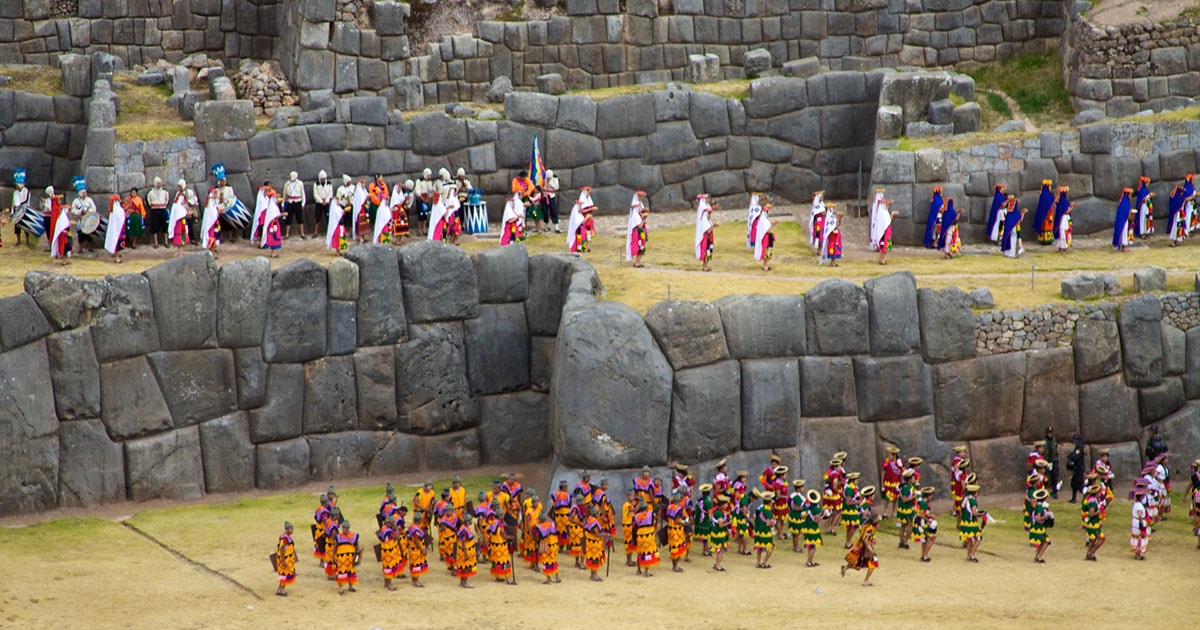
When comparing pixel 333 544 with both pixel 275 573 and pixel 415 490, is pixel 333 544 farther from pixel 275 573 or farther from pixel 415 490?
pixel 415 490

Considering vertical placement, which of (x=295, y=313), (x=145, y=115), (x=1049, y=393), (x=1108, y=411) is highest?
(x=145, y=115)

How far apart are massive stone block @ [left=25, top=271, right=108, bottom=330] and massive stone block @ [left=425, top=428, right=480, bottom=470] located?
18.8ft

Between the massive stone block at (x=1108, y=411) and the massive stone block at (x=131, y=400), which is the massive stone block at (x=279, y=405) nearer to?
the massive stone block at (x=131, y=400)

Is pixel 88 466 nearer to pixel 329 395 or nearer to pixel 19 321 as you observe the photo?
pixel 19 321

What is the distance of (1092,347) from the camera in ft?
90.3

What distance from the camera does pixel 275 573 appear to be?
23125 millimetres

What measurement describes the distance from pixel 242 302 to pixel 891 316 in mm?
9828

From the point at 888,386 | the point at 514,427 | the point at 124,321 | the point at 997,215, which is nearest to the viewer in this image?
the point at 124,321

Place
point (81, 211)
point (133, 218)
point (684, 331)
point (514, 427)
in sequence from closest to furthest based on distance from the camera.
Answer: point (684, 331)
point (514, 427)
point (81, 211)
point (133, 218)

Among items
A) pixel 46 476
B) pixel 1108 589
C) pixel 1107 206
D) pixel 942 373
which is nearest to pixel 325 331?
pixel 46 476

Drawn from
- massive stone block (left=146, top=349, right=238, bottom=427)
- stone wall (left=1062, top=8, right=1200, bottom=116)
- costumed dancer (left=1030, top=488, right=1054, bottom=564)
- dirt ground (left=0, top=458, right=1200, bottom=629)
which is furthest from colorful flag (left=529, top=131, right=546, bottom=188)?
costumed dancer (left=1030, top=488, right=1054, bottom=564)

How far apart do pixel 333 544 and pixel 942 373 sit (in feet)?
32.6

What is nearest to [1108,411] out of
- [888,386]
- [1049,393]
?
[1049,393]

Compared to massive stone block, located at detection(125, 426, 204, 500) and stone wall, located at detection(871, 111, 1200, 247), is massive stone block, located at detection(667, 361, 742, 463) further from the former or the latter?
stone wall, located at detection(871, 111, 1200, 247)
